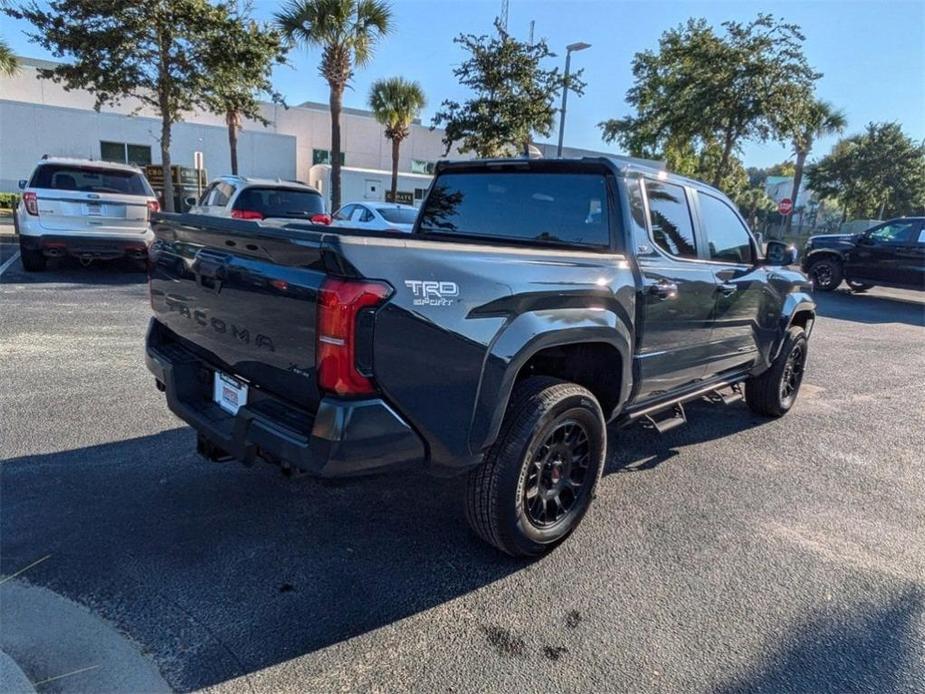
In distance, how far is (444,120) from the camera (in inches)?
669

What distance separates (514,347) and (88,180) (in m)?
9.55

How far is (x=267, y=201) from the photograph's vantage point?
1005 centimetres

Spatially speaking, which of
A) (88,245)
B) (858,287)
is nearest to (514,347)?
(88,245)

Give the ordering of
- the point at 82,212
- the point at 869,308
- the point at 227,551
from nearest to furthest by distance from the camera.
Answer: the point at 227,551 < the point at 82,212 < the point at 869,308

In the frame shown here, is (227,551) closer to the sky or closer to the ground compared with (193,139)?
closer to the ground

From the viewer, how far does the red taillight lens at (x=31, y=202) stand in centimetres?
889

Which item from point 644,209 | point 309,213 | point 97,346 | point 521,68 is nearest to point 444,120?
point 521,68

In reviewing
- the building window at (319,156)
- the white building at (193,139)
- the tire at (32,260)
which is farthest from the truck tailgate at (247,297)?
the building window at (319,156)

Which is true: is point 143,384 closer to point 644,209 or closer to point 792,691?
point 644,209

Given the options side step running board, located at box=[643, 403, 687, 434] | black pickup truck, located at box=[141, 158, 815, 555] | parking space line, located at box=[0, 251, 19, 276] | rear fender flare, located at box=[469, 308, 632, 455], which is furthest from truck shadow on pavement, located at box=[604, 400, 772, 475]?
parking space line, located at box=[0, 251, 19, 276]

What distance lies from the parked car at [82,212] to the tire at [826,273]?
1559 centimetres

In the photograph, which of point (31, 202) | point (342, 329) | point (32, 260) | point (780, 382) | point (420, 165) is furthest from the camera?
point (420, 165)

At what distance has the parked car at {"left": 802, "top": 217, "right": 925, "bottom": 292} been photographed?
13633 mm

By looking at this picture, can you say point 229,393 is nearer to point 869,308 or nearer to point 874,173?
point 869,308
